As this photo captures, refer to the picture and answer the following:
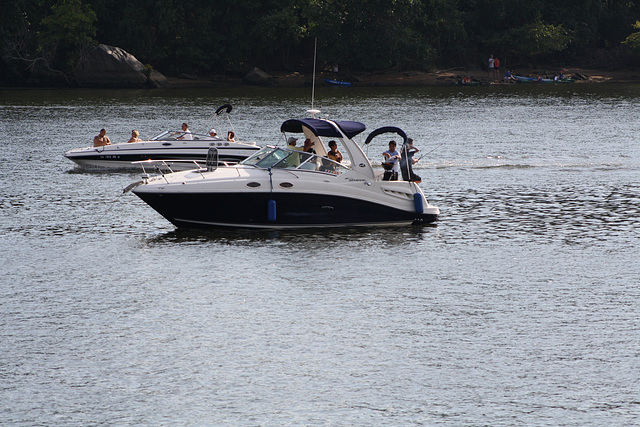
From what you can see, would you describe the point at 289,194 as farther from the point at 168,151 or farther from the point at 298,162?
the point at 168,151

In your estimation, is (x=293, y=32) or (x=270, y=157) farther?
(x=293, y=32)

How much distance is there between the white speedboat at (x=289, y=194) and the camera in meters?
25.6

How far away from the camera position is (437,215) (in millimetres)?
27562

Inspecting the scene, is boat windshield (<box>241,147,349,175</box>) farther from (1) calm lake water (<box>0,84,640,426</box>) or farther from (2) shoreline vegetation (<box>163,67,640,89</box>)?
(2) shoreline vegetation (<box>163,67,640,89</box>)

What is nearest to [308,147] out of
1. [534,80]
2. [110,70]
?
[110,70]

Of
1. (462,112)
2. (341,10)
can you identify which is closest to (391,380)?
(462,112)

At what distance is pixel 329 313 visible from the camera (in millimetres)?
18469

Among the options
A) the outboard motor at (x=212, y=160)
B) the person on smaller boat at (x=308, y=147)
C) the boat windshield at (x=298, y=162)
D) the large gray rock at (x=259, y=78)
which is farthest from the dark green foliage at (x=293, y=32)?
the boat windshield at (x=298, y=162)

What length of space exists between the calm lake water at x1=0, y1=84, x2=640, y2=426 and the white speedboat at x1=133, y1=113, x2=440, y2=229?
2.28ft

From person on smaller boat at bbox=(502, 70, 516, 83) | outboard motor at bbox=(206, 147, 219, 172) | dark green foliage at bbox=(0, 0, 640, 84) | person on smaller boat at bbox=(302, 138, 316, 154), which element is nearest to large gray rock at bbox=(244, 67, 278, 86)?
dark green foliage at bbox=(0, 0, 640, 84)

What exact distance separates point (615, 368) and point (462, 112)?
5961cm

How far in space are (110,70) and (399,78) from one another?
3590 cm

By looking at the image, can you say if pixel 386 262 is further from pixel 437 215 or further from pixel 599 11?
pixel 599 11

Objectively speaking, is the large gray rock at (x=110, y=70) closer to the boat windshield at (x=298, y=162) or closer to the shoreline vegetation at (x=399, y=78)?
the shoreline vegetation at (x=399, y=78)
